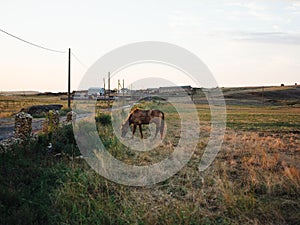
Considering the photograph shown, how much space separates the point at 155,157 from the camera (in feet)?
38.9

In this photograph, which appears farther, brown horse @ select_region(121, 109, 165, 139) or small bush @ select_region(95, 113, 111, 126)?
small bush @ select_region(95, 113, 111, 126)

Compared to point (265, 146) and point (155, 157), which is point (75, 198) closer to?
point (155, 157)

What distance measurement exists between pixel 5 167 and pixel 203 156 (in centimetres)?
648

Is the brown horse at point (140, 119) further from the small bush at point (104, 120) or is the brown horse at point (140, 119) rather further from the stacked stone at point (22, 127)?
the stacked stone at point (22, 127)

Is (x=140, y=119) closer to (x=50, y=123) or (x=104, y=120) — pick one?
(x=50, y=123)

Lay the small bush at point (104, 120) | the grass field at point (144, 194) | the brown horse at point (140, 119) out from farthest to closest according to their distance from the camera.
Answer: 1. the small bush at point (104, 120)
2. the brown horse at point (140, 119)
3. the grass field at point (144, 194)

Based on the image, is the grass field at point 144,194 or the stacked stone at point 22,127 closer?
the grass field at point 144,194

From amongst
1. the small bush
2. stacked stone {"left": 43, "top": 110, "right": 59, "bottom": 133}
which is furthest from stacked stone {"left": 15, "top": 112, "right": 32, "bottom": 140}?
the small bush

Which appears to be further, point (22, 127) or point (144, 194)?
point (22, 127)

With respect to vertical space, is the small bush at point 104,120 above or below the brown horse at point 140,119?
below

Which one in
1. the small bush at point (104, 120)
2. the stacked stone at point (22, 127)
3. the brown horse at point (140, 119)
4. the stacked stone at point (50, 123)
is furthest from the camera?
the small bush at point (104, 120)

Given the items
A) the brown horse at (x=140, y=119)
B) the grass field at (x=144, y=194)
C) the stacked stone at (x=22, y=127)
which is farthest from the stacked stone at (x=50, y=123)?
the brown horse at (x=140, y=119)

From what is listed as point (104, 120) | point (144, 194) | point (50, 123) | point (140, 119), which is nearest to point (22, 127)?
point (50, 123)

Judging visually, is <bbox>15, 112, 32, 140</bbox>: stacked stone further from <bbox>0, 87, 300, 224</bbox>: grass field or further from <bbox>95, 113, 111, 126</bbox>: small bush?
<bbox>95, 113, 111, 126</bbox>: small bush
